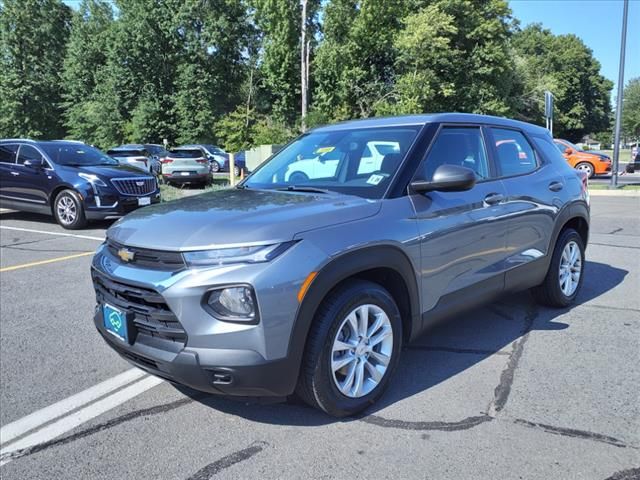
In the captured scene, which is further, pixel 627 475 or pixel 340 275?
Answer: pixel 340 275

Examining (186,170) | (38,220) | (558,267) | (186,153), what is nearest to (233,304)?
(558,267)

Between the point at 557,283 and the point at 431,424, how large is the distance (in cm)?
242

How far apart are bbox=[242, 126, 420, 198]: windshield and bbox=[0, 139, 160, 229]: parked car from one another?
6.64 metres

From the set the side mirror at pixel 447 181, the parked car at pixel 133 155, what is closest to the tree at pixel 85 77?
the parked car at pixel 133 155

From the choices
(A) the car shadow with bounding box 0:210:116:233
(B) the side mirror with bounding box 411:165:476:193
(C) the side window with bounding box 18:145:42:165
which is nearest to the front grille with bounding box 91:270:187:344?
(B) the side mirror with bounding box 411:165:476:193

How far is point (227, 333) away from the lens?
8.41 ft

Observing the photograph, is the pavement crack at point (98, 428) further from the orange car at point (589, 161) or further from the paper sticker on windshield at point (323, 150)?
the orange car at point (589, 161)

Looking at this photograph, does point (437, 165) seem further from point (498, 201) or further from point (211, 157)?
point (211, 157)

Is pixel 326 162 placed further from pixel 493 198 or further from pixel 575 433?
pixel 575 433

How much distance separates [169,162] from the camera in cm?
1939

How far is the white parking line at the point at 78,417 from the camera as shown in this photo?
9.50 feet

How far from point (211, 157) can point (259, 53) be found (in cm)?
2147

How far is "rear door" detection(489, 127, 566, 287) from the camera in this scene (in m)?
4.13

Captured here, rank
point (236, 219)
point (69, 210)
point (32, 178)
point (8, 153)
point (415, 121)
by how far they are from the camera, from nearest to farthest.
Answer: point (236, 219) < point (415, 121) < point (69, 210) < point (32, 178) < point (8, 153)
